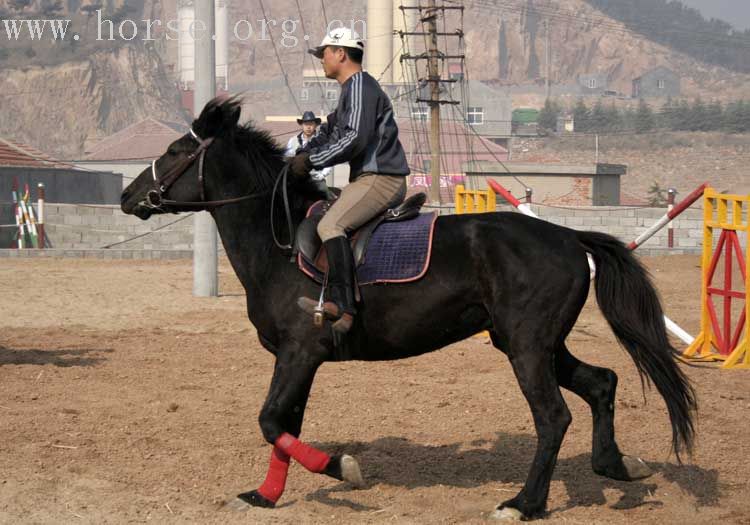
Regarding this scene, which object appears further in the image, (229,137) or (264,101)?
(264,101)

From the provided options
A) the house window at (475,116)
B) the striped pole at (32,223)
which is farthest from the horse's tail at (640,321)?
the house window at (475,116)

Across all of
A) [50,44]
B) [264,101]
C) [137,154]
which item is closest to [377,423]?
[137,154]

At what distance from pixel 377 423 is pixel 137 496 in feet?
8.16

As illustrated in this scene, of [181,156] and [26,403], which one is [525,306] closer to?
[181,156]

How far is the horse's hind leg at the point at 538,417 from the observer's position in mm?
5953

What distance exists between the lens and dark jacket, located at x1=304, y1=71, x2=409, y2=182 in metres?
6.21

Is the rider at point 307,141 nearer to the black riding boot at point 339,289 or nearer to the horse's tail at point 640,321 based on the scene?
the black riding boot at point 339,289

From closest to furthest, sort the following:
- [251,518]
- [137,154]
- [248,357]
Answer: [251,518]
[248,357]
[137,154]

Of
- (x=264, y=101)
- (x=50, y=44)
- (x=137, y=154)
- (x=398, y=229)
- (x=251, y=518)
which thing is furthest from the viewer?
(x=264, y=101)

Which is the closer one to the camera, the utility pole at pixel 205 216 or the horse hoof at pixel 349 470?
the horse hoof at pixel 349 470

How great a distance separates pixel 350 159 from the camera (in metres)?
6.45

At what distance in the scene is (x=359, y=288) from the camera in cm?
623

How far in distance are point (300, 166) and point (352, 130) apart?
38 cm

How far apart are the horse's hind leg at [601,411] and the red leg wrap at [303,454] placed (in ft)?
5.04
